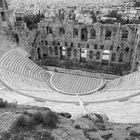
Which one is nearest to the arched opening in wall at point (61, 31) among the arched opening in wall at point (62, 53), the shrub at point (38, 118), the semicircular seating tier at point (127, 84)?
the arched opening in wall at point (62, 53)

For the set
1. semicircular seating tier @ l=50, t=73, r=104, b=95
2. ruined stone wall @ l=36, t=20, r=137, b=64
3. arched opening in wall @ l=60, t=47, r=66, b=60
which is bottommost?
semicircular seating tier @ l=50, t=73, r=104, b=95

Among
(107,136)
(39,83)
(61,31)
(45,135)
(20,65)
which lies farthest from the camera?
(61,31)

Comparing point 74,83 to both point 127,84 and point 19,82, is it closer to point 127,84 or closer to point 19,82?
point 127,84

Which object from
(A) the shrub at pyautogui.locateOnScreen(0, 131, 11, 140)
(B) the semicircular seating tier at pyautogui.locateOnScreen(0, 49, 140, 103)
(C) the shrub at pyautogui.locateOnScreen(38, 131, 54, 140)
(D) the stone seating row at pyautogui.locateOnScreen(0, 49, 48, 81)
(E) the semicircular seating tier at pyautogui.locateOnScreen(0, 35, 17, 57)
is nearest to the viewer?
(A) the shrub at pyautogui.locateOnScreen(0, 131, 11, 140)

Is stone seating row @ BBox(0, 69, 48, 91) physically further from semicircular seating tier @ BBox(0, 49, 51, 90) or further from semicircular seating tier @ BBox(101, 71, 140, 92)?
semicircular seating tier @ BBox(101, 71, 140, 92)

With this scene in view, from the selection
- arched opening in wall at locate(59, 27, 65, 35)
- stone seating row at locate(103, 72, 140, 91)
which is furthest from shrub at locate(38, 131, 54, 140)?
arched opening in wall at locate(59, 27, 65, 35)

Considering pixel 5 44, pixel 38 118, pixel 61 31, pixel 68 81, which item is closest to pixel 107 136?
pixel 38 118

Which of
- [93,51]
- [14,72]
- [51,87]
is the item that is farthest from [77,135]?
[93,51]

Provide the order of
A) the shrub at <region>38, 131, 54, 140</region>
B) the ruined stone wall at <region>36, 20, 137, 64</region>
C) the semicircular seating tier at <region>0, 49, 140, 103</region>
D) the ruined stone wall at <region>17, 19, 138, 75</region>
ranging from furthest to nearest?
the ruined stone wall at <region>17, 19, 138, 75</region> < the ruined stone wall at <region>36, 20, 137, 64</region> < the semicircular seating tier at <region>0, 49, 140, 103</region> < the shrub at <region>38, 131, 54, 140</region>

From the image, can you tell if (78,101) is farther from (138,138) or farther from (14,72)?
(14,72)

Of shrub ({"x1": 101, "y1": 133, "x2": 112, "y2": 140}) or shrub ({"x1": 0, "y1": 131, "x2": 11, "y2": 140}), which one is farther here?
shrub ({"x1": 101, "y1": 133, "x2": 112, "y2": 140})

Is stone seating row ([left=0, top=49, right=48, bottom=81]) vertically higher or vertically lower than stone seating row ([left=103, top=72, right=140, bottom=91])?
higher
